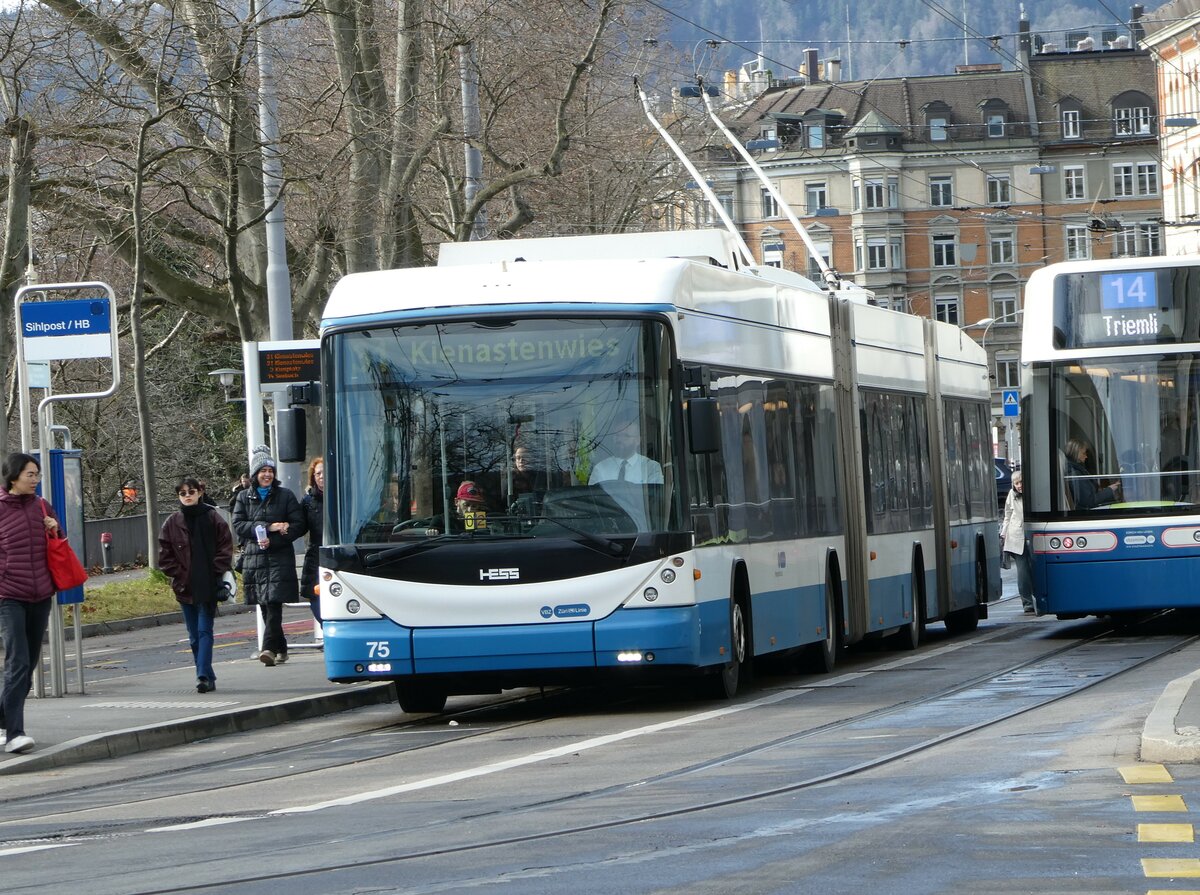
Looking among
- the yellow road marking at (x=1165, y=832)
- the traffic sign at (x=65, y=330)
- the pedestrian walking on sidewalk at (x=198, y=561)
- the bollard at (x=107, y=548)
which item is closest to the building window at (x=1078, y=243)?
the bollard at (x=107, y=548)

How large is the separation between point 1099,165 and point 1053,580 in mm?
91709

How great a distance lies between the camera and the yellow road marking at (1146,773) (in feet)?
31.0

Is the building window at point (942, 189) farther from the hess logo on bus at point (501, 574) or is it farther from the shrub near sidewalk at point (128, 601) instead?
A: the hess logo on bus at point (501, 574)

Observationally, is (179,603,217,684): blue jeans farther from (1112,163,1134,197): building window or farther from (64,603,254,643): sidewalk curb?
(1112,163,1134,197): building window

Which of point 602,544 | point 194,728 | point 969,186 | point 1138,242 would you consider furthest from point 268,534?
point 969,186

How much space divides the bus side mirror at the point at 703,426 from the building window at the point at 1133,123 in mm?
98310

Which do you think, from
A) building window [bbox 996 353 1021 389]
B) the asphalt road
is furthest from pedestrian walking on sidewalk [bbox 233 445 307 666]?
building window [bbox 996 353 1021 389]

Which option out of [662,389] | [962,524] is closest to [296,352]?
[662,389]

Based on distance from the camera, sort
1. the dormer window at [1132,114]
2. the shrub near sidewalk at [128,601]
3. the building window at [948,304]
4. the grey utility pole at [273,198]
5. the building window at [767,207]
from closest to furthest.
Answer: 1. the grey utility pole at [273,198]
2. the shrub near sidewalk at [128,601]
3. the building window at [767,207]
4. the dormer window at [1132,114]
5. the building window at [948,304]

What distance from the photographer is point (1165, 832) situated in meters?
8.00

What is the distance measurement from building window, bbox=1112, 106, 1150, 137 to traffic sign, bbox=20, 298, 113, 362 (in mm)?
96596

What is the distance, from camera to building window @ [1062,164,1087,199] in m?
108

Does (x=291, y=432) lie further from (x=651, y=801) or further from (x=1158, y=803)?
(x=1158, y=803)

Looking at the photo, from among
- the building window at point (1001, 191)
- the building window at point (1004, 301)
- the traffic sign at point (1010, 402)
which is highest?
the building window at point (1001, 191)
